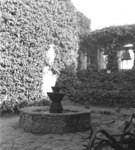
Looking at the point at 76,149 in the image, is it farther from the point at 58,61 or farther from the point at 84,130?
the point at 58,61

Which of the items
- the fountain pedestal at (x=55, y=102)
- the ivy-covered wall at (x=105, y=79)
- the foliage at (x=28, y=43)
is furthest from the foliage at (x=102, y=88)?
the fountain pedestal at (x=55, y=102)

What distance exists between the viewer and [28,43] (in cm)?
838

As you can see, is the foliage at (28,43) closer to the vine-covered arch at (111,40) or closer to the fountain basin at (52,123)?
the fountain basin at (52,123)

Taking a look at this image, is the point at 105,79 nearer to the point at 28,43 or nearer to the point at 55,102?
the point at 28,43

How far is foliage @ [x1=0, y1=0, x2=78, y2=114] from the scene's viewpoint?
293 inches

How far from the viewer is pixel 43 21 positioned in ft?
30.8

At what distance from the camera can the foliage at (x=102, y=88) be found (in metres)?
9.70

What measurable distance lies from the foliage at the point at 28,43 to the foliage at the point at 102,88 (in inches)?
51.5

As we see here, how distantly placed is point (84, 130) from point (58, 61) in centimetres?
572

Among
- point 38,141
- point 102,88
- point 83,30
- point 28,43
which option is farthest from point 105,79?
point 38,141

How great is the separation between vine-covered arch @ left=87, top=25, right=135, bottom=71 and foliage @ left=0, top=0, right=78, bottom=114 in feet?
8.83

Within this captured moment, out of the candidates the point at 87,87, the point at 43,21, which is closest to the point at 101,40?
the point at 87,87

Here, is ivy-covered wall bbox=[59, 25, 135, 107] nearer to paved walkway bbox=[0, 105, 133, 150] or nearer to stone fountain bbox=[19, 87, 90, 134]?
stone fountain bbox=[19, 87, 90, 134]

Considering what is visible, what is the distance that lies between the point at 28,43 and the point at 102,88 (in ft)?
16.0
